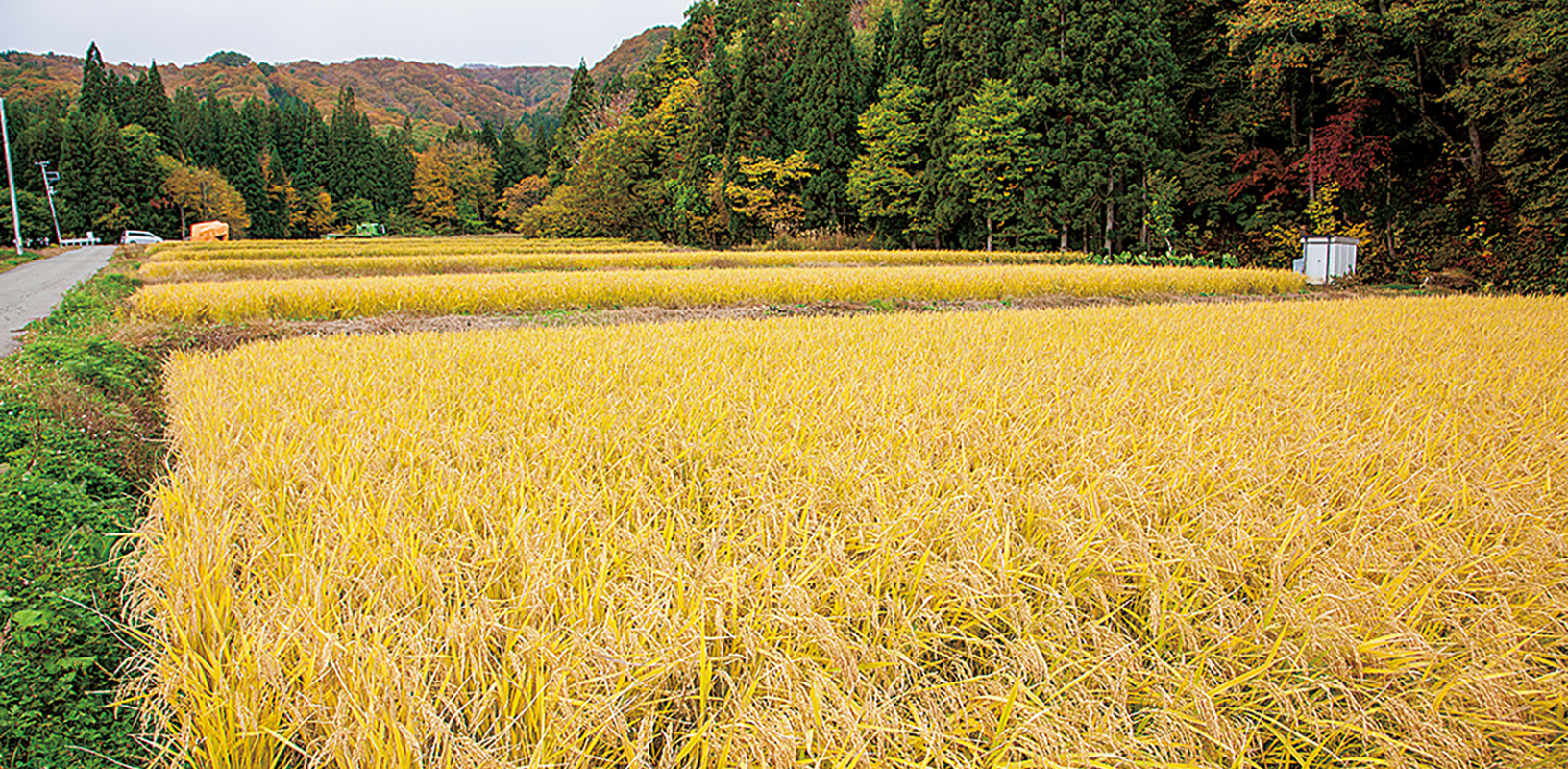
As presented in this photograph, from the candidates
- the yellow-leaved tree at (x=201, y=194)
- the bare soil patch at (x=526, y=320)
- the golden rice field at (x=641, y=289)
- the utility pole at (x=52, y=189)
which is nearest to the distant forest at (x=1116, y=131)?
the utility pole at (x=52, y=189)

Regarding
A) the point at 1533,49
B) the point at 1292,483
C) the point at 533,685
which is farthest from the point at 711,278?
the point at 1533,49

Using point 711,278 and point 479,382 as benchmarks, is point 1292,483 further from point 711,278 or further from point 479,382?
point 711,278

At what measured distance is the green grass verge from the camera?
133 centimetres

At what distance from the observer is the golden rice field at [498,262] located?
1268 centimetres

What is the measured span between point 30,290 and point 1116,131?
2189 centimetres

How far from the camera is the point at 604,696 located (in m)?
1.09

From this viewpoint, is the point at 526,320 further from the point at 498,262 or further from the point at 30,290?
the point at 30,290

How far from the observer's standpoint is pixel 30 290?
11367 millimetres

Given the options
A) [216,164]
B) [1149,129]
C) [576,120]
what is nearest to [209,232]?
[216,164]

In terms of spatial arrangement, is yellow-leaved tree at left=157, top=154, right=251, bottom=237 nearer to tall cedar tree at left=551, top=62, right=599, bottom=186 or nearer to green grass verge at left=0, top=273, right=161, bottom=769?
tall cedar tree at left=551, top=62, right=599, bottom=186

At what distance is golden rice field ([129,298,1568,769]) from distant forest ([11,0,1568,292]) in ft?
44.6

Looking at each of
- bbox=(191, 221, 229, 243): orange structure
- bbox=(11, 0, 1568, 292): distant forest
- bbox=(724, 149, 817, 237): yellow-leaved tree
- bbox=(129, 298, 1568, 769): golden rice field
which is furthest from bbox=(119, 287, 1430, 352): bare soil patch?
bbox=(191, 221, 229, 243): orange structure

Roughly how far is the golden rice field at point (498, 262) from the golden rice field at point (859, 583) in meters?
11.9

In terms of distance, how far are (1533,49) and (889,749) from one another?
15.9 metres
